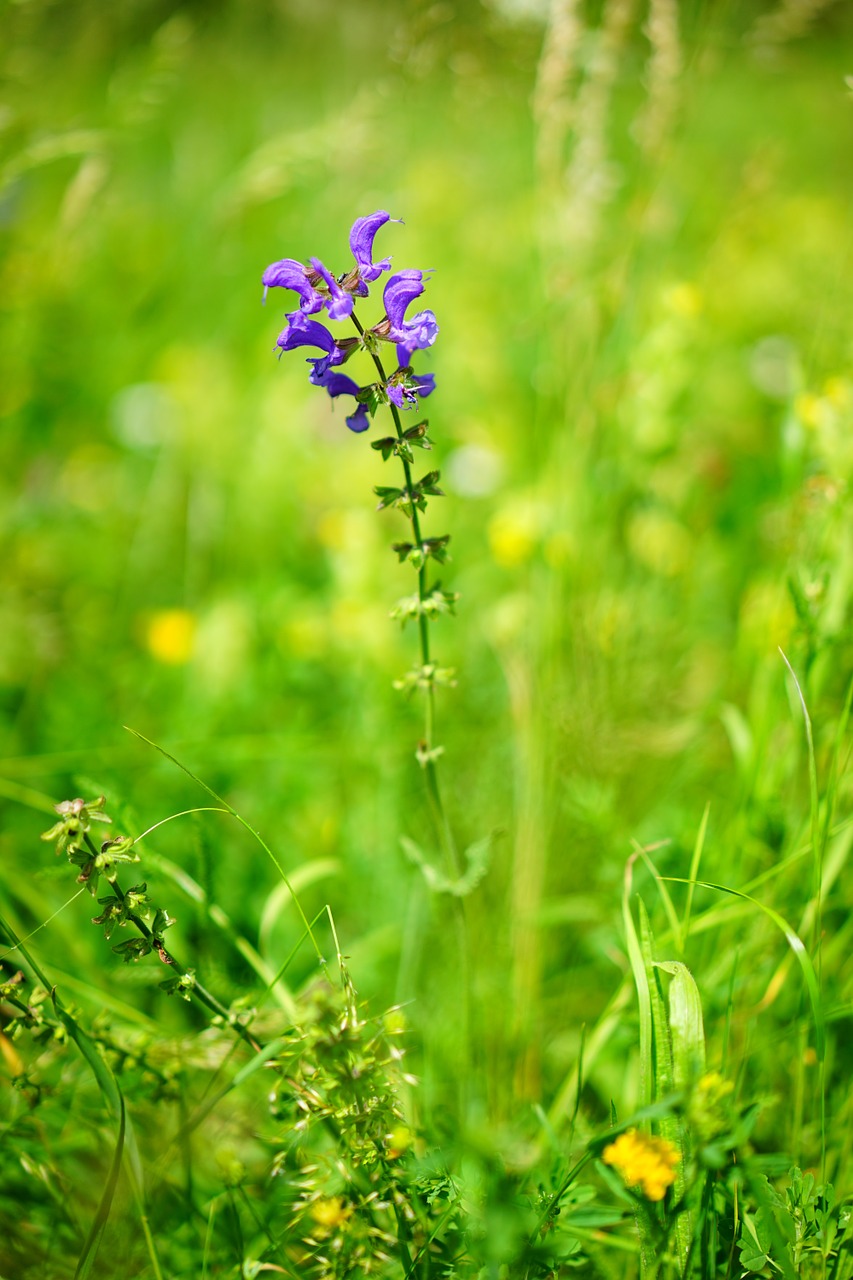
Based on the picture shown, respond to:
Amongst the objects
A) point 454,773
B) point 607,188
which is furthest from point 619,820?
point 607,188

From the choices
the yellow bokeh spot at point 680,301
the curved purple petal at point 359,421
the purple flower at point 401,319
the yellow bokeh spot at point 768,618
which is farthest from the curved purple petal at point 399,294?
the yellow bokeh spot at point 680,301

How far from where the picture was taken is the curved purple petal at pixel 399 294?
1.01 m

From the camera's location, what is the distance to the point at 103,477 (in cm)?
319

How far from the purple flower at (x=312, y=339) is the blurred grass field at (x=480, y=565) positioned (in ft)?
2.20

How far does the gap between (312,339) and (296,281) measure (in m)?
0.07

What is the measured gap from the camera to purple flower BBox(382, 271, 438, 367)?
1.01 meters

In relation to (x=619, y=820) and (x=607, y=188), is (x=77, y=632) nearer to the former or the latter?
(x=619, y=820)

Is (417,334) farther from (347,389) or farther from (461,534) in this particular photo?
(461,534)

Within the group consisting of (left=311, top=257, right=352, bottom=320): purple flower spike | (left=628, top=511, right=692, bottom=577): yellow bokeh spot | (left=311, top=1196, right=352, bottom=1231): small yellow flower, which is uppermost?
(left=311, top=257, right=352, bottom=320): purple flower spike

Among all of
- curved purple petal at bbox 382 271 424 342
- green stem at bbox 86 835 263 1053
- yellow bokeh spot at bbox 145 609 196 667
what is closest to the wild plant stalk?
curved purple petal at bbox 382 271 424 342

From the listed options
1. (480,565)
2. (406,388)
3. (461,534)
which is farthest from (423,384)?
(461,534)

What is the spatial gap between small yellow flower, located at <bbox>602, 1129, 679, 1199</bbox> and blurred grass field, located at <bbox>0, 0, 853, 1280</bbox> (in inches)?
8.7

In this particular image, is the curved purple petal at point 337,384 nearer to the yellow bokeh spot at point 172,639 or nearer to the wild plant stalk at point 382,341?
the wild plant stalk at point 382,341

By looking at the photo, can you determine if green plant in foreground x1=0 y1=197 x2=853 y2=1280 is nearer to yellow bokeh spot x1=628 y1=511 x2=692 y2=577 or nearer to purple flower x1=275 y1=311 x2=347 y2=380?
purple flower x1=275 y1=311 x2=347 y2=380
